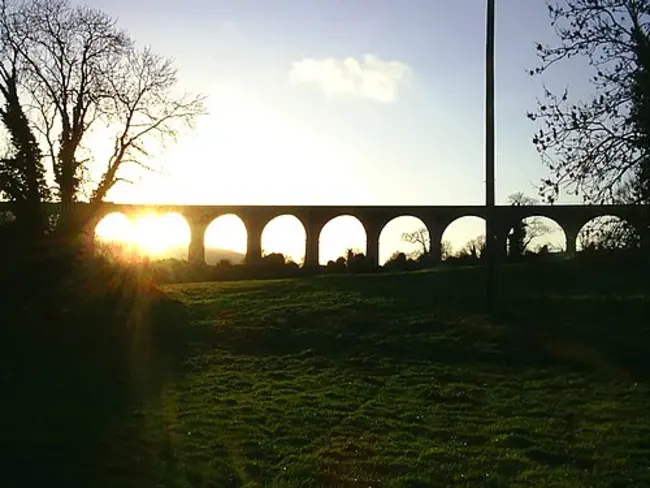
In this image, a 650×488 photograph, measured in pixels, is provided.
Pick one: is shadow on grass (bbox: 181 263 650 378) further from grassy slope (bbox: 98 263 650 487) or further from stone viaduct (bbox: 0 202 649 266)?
stone viaduct (bbox: 0 202 649 266)

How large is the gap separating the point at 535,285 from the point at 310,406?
1667 centimetres

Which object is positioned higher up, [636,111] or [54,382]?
[636,111]

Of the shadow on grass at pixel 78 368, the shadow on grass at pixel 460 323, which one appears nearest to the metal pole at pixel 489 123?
the shadow on grass at pixel 460 323

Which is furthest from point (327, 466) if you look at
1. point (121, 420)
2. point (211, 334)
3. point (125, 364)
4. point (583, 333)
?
point (211, 334)

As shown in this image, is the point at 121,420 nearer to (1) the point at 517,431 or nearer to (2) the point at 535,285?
(1) the point at 517,431

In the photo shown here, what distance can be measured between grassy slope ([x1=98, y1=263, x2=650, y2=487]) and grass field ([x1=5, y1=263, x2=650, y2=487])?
0.12 ft

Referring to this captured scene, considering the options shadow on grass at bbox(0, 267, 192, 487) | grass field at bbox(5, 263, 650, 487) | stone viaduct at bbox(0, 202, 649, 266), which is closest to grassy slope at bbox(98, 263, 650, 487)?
grass field at bbox(5, 263, 650, 487)

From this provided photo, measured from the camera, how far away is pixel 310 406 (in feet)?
40.0

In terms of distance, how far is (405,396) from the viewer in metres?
13.0

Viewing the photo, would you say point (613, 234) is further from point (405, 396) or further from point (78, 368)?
point (78, 368)

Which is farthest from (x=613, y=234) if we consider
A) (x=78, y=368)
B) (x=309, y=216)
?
(x=309, y=216)

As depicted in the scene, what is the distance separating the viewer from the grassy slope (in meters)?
8.48

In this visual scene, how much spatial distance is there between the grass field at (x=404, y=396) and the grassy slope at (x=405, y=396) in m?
0.04

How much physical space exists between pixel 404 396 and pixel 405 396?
1cm
